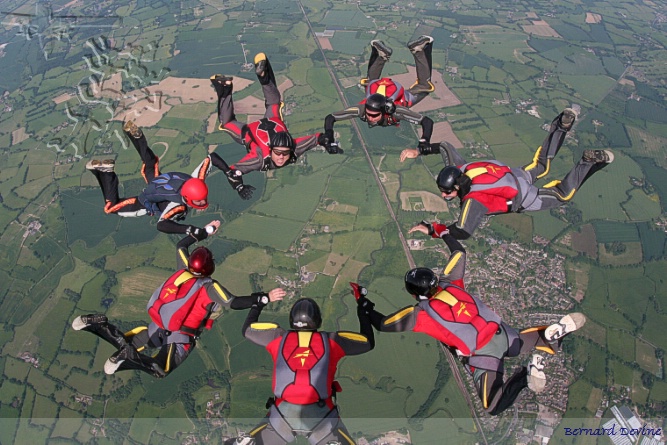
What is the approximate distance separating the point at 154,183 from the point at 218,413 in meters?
9.39

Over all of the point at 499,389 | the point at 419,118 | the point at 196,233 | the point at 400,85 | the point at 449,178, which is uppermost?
the point at 400,85

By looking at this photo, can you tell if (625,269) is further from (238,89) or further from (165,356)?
(238,89)

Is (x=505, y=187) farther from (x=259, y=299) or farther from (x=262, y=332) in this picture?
(x=262, y=332)

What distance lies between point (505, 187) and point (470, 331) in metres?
3.62

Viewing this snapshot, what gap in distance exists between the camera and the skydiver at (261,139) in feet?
33.1

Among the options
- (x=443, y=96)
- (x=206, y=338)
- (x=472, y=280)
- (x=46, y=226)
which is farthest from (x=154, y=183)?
(x=443, y=96)

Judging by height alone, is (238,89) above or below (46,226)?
above

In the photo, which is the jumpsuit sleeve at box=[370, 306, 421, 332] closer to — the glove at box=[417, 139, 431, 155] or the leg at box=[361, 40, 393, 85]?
the glove at box=[417, 139, 431, 155]

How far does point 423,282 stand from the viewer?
7.41m

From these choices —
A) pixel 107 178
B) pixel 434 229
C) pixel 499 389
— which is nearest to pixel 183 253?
pixel 107 178

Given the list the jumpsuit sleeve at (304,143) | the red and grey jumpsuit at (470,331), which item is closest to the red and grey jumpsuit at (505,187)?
the red and grey jumpsuit at (470,331)

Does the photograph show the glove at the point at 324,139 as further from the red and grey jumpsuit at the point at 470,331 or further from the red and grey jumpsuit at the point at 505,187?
the red and grey jumpsuit at the point at 470,331

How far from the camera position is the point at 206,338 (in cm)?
1622

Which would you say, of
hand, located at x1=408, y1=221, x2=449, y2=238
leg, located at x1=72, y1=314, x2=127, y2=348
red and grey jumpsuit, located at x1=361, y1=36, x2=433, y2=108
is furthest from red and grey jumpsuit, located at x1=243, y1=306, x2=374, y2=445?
red and grey jumpsuit, located at x1=361, y1=36, x2=433, y2=108
